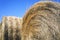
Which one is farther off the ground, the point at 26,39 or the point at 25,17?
the point at 25,17

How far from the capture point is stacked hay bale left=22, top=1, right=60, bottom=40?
12.4ft

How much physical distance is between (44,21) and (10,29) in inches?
33.0

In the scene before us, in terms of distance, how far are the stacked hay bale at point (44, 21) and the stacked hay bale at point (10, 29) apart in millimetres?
383

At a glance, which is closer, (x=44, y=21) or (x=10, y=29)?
(x=44, y=21)

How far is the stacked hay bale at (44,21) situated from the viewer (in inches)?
148

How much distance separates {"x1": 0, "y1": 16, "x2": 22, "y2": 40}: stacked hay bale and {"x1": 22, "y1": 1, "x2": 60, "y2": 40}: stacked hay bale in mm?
383

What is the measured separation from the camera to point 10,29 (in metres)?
4.54

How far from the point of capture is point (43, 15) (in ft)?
12.9

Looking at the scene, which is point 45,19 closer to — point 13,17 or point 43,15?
point 43,15

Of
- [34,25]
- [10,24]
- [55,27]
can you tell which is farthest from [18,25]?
[55,27]

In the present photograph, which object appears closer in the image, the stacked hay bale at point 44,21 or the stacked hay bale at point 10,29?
the stacked hay bale at point 44,21

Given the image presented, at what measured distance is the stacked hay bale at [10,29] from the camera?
453 cm

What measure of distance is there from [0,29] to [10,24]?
1.08 ft

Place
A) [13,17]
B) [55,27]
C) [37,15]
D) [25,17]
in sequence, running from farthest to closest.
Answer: [13,17] → [25,17] → [37,15] → [55,27]
